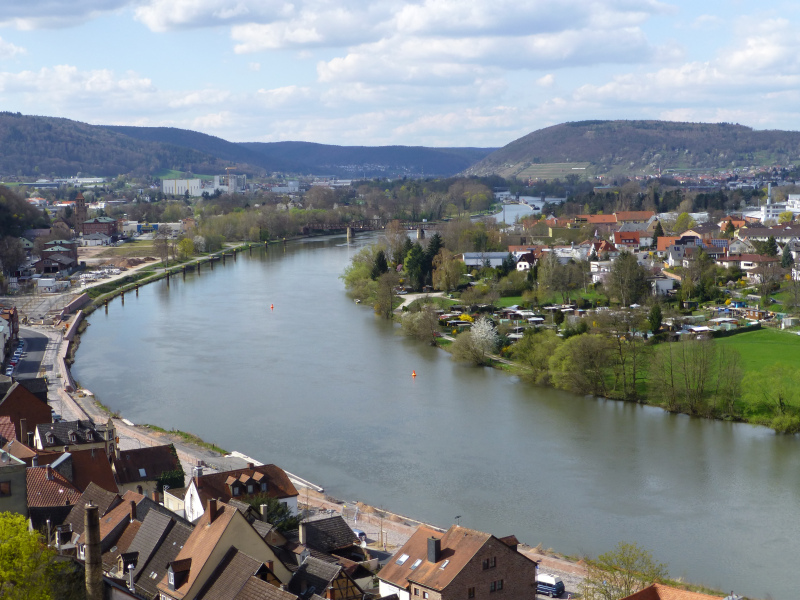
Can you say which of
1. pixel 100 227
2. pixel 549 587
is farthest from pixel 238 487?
pixel 100 227

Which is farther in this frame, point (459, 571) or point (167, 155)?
point (167, 155)

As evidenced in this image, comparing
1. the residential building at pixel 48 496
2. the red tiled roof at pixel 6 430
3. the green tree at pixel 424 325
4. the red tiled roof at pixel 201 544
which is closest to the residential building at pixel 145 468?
the residential building at pixel 48 496

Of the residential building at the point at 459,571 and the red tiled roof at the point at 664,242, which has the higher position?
the red tiled roof at the point at 664,242

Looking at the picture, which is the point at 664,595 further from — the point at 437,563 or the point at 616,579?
the point at 437,563

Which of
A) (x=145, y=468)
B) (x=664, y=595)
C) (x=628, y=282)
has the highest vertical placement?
(x=628, y=282)

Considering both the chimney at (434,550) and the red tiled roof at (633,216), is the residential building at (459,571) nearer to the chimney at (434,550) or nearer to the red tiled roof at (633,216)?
the chimney at (434,550)

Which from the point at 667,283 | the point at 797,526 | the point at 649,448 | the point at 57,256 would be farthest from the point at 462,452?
the point at 57,256

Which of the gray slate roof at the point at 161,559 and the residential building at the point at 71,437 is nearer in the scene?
the gray slate roof at the point at 161,559

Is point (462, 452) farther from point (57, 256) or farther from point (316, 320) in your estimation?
point (57, 256)
